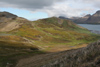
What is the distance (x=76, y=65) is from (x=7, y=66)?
3779 centimetres

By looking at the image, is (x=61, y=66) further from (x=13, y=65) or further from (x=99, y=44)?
(x=13, y=65)

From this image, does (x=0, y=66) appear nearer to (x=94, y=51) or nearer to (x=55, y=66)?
(x=55, y=66)

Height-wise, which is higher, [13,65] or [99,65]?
[99,65]

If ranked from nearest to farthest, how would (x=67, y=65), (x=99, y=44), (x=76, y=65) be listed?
(x=76, y=65)
(x=67, y=65)
(x=99, y=44)

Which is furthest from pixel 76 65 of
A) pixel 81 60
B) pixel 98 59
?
pixel 98 59

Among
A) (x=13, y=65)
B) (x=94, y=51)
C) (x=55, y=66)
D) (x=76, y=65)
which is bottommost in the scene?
(x=13, y=65)

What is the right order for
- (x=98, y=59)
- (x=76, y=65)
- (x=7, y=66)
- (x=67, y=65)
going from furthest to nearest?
(x=7, y=66), (x=67, y=65), (x=76, y=65), (x=98, y=59)

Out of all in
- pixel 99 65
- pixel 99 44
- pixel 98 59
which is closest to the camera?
pixel 99 65

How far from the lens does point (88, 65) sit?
14.4m

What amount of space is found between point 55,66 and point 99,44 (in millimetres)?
9709

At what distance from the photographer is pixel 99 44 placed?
1983cm

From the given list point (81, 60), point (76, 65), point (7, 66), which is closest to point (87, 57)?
point (81, 60)

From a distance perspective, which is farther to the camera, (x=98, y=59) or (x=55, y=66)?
(x=55, y=66)

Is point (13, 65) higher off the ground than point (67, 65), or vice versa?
point (67, 65)
